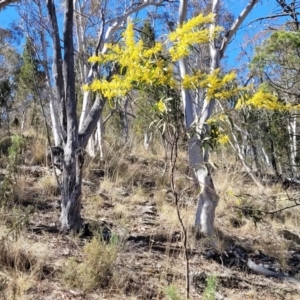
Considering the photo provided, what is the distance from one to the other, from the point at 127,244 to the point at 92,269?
726 millimetres

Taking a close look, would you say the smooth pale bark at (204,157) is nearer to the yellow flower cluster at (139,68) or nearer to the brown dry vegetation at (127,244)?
the brown dry vegetation at (127,244)

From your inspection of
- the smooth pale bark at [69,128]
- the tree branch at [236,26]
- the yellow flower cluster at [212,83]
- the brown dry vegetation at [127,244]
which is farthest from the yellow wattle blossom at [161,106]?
the tree branch at [236,26]

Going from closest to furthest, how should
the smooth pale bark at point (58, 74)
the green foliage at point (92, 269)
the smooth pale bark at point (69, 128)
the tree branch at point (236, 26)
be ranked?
the green foliage at point (92, 269) < the smooth pale bark at point (69, 128) < the smooth pale bark at point (58, 74) < the tree branch at point (236, 26)

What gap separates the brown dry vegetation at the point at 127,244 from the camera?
2975mm

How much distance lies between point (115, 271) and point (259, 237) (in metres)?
2.58

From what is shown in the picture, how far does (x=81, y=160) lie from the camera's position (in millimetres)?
3963

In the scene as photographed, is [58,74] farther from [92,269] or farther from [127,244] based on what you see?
[92,269]

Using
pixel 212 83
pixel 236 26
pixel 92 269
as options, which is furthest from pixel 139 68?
pixel 236 26

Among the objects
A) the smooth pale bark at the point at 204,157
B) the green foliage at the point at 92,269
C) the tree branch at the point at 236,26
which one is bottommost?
the green foliage at the point at 92,269

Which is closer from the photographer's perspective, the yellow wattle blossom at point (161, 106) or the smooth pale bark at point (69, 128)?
the yellow wattle blossom at point (161, 106)

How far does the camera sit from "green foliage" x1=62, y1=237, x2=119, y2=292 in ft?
9.61

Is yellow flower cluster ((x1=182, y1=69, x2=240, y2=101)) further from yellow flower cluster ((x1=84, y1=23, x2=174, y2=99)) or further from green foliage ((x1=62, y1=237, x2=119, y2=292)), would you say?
green foliage ((x1=62, y1=237, x2=119, y2=292))

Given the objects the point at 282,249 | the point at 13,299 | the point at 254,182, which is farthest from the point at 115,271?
the point at 254,182

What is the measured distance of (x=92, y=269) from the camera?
3.01 metres
